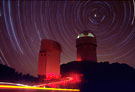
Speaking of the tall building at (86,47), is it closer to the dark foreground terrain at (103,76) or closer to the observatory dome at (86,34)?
the observatory dome at (86,34)

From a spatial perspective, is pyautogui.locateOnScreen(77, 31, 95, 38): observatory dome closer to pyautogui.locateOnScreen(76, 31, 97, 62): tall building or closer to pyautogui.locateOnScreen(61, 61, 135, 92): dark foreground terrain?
pyautogui.locateOnScreen(76, 31, 97, 62): tall building

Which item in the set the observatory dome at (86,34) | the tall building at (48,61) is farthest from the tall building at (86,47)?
the tall building at (48,61)

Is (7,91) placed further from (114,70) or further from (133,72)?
(133,72)

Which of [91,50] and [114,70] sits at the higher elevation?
[91,50]

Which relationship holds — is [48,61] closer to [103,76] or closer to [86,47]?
[103,76]

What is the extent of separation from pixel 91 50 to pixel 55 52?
89.6 ft

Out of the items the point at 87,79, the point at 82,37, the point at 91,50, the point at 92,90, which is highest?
the point at 82,37

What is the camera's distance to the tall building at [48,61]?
499 inches

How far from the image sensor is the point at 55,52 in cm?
1359

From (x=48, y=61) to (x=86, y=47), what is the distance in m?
27.6

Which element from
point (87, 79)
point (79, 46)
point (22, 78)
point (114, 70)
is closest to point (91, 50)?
point (79, 46)

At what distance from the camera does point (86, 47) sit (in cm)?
3938

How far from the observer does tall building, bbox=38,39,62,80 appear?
499 inches

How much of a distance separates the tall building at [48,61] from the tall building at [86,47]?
26102 mm
